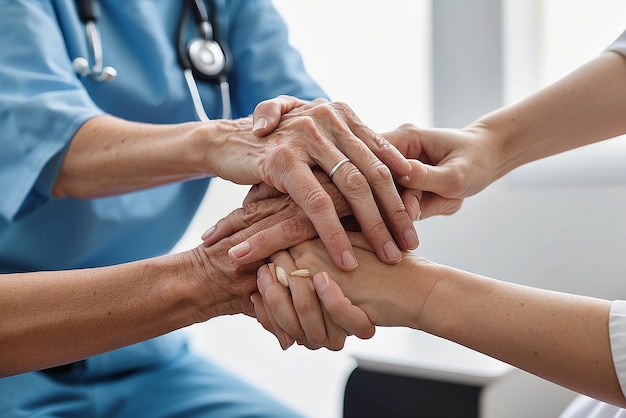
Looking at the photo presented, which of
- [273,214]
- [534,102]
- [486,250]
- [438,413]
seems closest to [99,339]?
[273,214]

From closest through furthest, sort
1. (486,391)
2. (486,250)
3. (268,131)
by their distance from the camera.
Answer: (268,131) < (486,391) < (486,250)

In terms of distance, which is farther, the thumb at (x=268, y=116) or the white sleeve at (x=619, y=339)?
the thumb at (x=268, y=116)

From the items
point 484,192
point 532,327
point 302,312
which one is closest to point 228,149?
point 302,312

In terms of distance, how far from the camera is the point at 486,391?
3.69ft

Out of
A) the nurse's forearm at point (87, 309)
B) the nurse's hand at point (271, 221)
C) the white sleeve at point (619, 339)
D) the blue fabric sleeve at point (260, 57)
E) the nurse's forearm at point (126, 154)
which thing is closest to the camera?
the white sleeve at point (619, 339)

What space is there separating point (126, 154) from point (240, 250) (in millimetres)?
275

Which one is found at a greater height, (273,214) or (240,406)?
(273,214)

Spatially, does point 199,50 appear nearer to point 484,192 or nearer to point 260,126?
point 260,126

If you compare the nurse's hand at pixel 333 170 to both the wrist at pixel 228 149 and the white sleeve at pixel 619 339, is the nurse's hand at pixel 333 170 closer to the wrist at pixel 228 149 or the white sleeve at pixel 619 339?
the wrist at pixel 228 149

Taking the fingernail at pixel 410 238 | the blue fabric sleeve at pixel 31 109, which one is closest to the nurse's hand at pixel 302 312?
the fingernail at pixel 410 238

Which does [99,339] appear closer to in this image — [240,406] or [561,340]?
[240,406]

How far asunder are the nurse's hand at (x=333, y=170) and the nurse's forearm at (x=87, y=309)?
11 cm

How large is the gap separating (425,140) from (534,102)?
0.20m

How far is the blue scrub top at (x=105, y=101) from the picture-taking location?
3.53 ft
